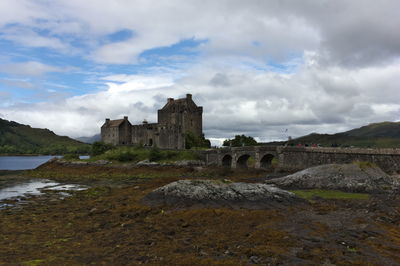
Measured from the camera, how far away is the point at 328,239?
547 inches

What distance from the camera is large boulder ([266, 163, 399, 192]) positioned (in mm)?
28359

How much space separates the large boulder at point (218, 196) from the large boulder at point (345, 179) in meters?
8.02

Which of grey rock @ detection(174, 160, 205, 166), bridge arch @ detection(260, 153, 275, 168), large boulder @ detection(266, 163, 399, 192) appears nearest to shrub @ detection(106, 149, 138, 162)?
grey rock @ detection(174, 160, 205, 166)

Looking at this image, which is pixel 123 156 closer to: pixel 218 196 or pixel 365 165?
pixel 218 196

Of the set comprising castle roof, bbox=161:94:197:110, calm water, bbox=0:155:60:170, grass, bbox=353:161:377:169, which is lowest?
calm water, bbox=0:155:60:170

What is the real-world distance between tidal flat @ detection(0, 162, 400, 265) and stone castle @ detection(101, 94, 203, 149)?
53.2 m

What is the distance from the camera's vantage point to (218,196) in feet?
75.7

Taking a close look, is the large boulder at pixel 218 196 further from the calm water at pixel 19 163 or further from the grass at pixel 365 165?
the calm water at pixel 19 163

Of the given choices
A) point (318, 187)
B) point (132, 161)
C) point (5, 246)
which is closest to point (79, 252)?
point (5, 246)

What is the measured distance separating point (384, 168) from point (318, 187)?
9097mm

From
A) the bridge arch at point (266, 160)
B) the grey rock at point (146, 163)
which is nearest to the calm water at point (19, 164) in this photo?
the grey rock at point (146, 163)

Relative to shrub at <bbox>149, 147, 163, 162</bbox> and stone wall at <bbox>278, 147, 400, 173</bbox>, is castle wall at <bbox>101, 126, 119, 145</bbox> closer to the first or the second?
shrub at <bbox>149, 147, 163, 162</bbox>

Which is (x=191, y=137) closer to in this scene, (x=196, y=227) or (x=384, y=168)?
(x=384, y=168)

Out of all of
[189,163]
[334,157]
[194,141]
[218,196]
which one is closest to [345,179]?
[334,157]
